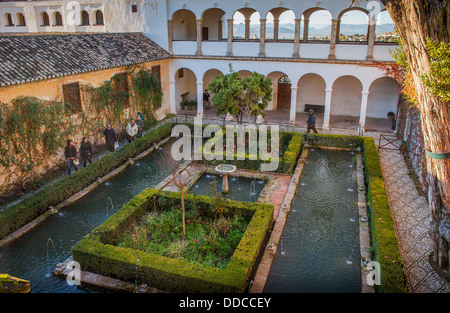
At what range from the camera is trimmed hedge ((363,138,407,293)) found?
698cm

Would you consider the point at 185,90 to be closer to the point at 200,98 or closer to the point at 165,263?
the point at 200,98

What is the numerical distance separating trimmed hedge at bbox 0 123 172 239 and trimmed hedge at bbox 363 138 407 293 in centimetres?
857

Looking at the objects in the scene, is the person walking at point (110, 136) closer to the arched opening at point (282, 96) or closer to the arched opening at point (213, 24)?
the arched opening at point (282, 96)

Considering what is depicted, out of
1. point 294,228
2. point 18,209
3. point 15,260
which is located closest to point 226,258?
point 294,228

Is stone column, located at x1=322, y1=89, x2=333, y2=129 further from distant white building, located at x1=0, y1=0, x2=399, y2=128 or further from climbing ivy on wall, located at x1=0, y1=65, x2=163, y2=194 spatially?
climbing ivy on wall, located at x1=0, y1=65, x2=163, y2=194

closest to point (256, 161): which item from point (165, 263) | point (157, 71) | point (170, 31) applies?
point (165, 263)

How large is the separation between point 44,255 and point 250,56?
46.2ft

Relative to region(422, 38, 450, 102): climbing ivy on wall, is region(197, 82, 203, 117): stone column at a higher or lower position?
lower

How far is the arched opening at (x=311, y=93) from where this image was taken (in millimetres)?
22078

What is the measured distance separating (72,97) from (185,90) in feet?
35.2

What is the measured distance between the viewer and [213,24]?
24141mm

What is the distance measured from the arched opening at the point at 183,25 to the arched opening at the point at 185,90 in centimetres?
204

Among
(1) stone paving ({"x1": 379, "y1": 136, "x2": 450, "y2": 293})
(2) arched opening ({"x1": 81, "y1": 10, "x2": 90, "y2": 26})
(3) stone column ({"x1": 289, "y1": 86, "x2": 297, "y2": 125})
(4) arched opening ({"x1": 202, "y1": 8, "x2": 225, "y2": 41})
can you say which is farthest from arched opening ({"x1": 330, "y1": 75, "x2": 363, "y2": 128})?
(2) arched opening ({"x1": 81, "y1": 10, "x2": 90, "y2": 26})

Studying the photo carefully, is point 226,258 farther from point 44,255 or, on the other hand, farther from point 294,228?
point 44,255
